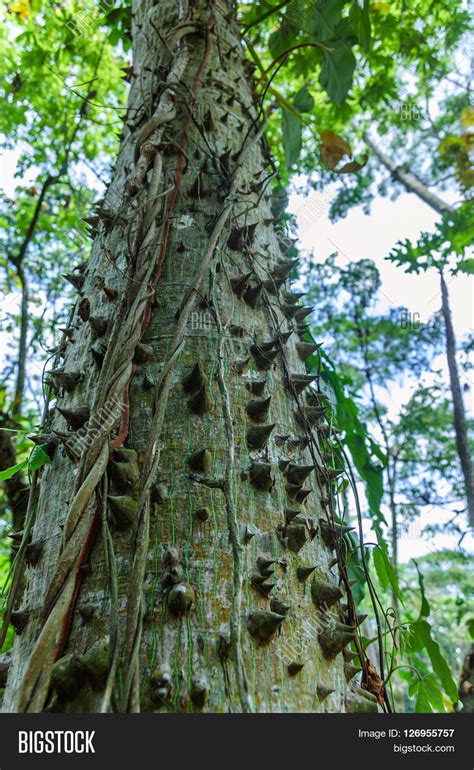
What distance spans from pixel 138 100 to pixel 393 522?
220 inches

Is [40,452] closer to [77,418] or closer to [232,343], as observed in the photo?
[77,418]

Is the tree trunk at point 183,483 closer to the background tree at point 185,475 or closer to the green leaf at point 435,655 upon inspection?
the background tree at point 185,475

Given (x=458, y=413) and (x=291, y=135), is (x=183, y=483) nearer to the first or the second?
(x=291, y=135)

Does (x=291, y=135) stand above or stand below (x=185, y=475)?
above

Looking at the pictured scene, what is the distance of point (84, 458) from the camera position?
1150mm

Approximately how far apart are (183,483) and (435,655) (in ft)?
4.19

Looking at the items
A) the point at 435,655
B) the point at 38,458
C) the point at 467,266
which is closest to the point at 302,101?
the point at 467,266

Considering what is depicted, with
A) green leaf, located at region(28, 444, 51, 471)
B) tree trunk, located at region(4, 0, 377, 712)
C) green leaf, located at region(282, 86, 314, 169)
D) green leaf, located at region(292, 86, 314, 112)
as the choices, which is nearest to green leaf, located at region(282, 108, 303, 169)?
green leaf, located at region(282, 86, 314, 169)

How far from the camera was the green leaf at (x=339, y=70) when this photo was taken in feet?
9.55

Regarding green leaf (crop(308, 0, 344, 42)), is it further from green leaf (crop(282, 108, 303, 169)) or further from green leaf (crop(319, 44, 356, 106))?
green leaf (crop(282, 108, 303, 169))

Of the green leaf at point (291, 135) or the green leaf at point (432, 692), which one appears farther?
the green leaf at point (291, 135)

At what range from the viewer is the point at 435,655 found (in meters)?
1.87

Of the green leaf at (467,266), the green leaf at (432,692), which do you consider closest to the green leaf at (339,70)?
the green leaf at (467,266)

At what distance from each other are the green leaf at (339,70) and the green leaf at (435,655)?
8.16ft
